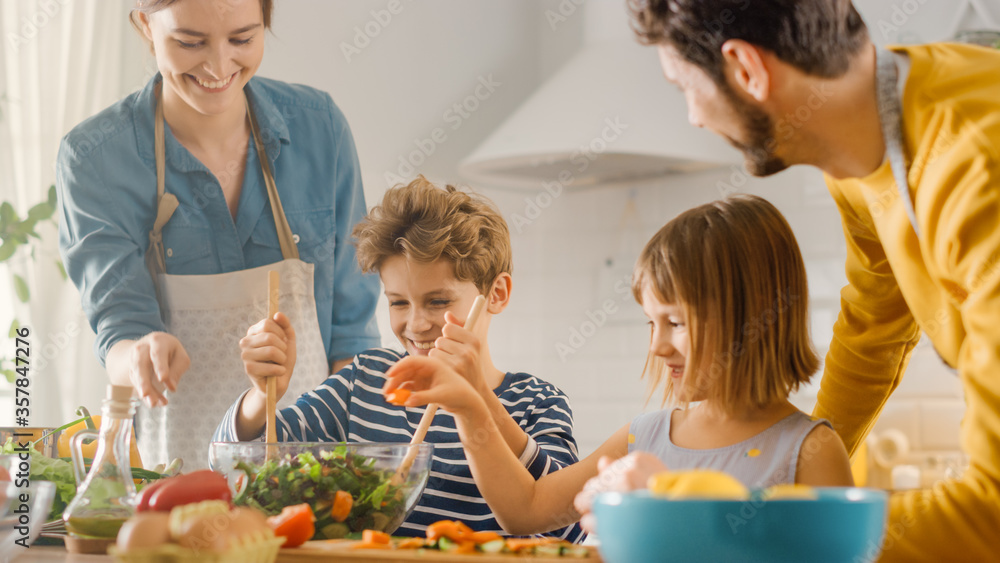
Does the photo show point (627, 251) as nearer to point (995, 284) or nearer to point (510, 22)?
point (510, 22)

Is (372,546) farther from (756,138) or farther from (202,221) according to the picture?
(202,221)

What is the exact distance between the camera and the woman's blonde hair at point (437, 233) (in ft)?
4.57

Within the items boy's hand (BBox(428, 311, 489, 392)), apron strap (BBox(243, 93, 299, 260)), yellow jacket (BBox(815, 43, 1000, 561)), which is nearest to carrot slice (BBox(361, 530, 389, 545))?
boy's hand (BBox(428, 311, 489, 392))

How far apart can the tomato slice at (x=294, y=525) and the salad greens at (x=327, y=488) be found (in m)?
0.09

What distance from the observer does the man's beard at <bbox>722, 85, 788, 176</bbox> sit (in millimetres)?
885

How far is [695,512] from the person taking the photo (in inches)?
22.1

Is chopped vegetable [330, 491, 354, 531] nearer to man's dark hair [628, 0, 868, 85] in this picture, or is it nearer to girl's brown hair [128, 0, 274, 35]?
man's dark hair [628, 0, 868, 85]

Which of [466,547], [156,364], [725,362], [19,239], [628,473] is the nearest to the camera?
[628,473]

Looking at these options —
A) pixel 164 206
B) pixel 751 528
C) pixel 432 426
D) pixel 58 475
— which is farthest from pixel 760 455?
pixel 164 206

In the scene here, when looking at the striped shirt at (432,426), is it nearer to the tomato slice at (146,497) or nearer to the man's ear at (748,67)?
the tomato slice at (146,497)

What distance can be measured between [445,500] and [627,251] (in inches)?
77.0

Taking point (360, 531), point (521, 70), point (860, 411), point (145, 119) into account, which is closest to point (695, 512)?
point (360, 531)

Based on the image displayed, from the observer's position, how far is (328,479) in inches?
35.3

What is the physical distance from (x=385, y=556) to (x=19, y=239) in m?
1.84
